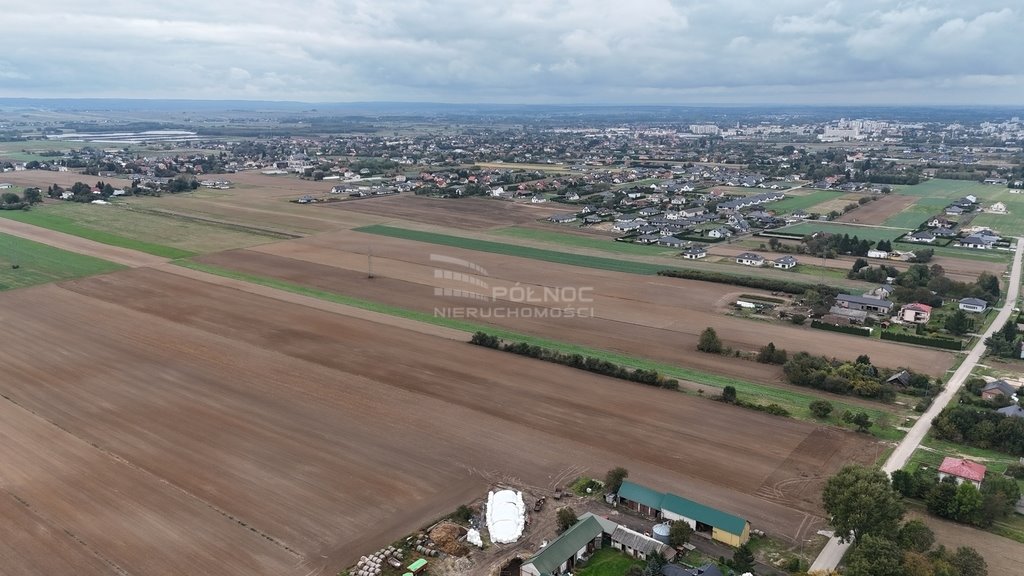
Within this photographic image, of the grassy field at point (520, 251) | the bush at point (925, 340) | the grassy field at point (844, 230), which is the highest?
the grassy field at point (844, 230)

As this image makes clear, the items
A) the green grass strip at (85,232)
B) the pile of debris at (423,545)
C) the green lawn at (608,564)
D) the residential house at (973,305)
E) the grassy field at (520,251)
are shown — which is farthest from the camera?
the green grass strip at (85,232)

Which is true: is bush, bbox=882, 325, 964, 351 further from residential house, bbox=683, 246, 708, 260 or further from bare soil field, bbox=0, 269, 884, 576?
residential house, bbox=683, 246, 708, 260

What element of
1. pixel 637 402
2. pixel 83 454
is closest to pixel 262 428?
pixel 83 454

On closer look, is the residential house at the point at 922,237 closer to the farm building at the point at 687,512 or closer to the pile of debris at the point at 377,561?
the farm building at the point at 687,512

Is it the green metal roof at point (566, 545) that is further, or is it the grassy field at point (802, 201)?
the grassy field at point (802, 201)

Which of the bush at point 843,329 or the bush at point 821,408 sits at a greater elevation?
the bush at point 843,329

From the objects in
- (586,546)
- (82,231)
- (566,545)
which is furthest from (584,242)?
(82,231)

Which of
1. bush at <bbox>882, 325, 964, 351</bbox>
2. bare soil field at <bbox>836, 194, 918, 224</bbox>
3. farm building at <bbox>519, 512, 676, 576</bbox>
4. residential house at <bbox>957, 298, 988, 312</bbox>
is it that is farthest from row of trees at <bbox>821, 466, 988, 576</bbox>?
bare soil field at <bbox>836, 194, 918, 224</bbox>

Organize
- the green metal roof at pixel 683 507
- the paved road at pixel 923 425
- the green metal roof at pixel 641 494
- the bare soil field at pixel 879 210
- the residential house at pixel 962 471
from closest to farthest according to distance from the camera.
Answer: the paved road at pixel 923 425 < the green metal roof at pixel 683 507 < the green metal roof at pixel 641 494 < the residential house at pixel 962 471 < the bare soil field at pixel 879 210

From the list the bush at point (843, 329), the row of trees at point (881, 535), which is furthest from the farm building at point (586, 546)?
the bush at point (843, 329)
